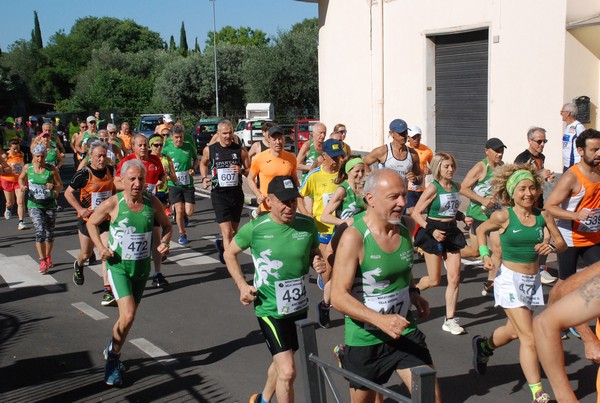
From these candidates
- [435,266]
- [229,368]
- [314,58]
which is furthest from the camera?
[314,58]

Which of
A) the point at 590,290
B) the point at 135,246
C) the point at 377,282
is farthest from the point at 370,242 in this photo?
the point at 135,246

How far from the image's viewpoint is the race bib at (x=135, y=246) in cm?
639

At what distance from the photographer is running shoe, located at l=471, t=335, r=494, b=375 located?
609 cm

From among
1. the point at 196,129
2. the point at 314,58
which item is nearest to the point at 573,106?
the point at 196,129

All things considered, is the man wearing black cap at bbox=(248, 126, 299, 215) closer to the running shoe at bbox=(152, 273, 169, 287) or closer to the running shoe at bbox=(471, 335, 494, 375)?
the running shoe at bbox=(152, 273, 169, 287)

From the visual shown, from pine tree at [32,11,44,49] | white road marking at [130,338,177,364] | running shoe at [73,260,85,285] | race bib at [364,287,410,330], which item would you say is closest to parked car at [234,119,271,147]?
running shoe at [73,260,85,285]

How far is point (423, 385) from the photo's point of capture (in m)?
2.60

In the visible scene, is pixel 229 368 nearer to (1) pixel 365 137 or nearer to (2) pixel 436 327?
(2) pixel 436 327

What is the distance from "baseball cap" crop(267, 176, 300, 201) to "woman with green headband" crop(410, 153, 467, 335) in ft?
8.48

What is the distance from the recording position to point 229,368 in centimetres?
654

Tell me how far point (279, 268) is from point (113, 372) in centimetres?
206

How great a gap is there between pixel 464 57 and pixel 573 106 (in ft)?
20.0

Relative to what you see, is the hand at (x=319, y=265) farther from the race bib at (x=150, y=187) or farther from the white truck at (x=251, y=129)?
the white truck at (x=251, y=129)

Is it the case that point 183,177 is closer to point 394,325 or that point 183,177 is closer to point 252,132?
point 394,325
